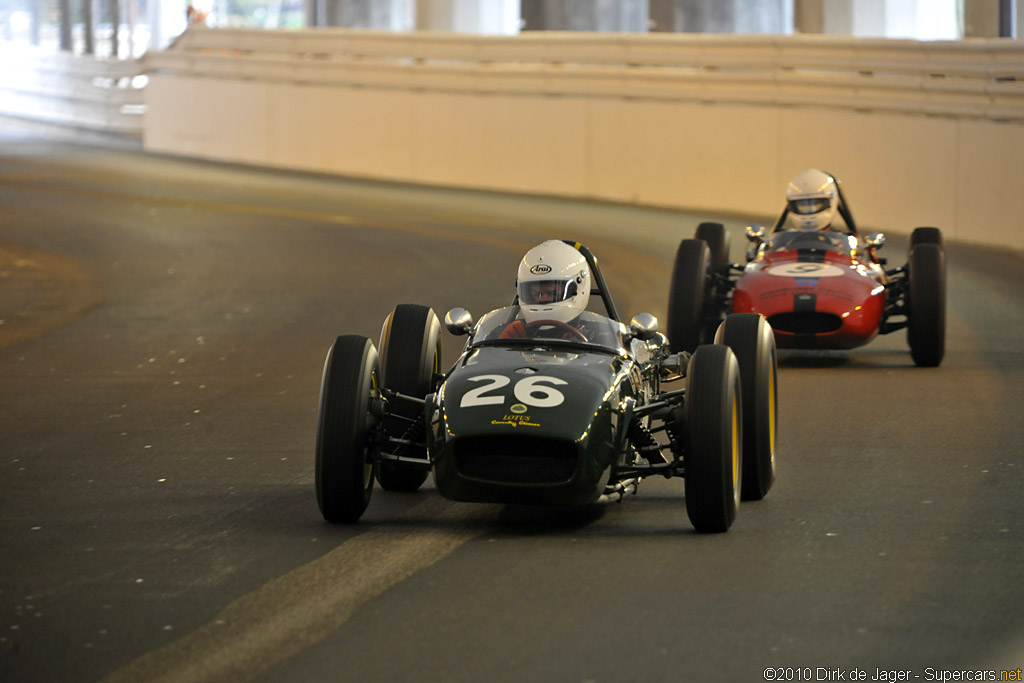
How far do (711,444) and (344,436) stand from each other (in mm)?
1600

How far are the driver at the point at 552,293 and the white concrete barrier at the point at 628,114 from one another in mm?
11418

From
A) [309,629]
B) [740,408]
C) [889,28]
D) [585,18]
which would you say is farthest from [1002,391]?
[585,18]

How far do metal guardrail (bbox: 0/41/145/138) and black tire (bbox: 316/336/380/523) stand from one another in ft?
85.8

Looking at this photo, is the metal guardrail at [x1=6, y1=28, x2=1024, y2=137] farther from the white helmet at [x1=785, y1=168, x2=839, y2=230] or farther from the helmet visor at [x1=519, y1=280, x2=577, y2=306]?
the helmet visor at [x1=519, y1=280, x2=577, y2=306]

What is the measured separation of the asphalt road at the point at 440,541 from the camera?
18.2 ft

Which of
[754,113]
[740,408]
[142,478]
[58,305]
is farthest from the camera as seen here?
[754,113]

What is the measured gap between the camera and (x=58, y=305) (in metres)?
A: 15.1

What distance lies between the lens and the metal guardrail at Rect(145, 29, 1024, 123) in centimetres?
1947

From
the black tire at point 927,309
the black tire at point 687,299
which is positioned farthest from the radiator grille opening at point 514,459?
the black tire at point 927,309

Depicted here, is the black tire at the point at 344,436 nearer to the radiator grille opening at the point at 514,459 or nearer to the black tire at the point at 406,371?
the radiator grille opening at the point at 514,459

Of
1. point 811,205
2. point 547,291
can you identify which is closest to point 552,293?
point 547,291

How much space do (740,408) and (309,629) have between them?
264 centimetres

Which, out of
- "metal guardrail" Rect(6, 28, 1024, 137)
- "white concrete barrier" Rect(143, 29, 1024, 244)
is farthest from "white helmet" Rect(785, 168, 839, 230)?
"metal guardrail" Rect(6, 28, 1024, 137)

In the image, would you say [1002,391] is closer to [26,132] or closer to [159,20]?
[26,132]
